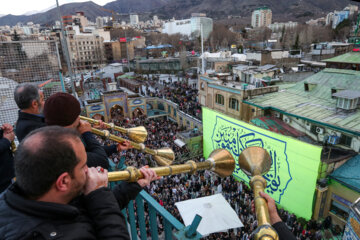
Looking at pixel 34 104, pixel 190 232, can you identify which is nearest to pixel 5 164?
pixel 34 104

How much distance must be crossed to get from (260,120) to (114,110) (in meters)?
18.0

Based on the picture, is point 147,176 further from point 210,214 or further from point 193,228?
point 210,214

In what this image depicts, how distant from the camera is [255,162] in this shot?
3.36 metres

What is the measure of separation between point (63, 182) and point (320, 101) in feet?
60.0

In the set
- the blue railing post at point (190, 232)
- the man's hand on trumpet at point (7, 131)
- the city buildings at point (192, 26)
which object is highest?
the city buildings at point (192, 26)

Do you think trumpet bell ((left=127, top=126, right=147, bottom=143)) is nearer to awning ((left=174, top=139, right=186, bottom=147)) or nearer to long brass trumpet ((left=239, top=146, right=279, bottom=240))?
long brass trumpet ((left=239, top=146, right=279, bottom=240))

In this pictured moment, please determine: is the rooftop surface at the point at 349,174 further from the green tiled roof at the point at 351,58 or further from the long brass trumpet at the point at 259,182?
the long brass trumpet at the point at 259,182

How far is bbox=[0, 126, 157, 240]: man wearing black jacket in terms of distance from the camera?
1382 mm

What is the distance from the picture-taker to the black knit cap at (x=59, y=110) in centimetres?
278

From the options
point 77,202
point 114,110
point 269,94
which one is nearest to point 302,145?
point 269,94

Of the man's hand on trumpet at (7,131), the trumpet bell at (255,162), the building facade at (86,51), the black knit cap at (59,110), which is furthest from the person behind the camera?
the building facade at (86,51)

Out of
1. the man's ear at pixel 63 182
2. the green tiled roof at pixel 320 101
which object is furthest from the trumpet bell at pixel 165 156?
the green tiled roof at pixel 320 101

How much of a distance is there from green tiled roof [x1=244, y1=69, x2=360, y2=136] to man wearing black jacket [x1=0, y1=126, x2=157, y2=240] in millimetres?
13816

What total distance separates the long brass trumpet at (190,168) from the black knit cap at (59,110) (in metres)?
1.24
